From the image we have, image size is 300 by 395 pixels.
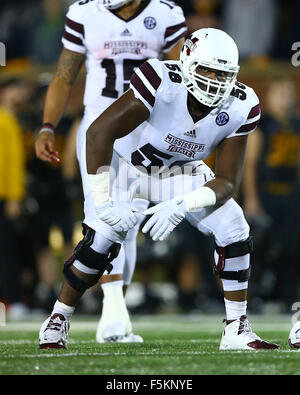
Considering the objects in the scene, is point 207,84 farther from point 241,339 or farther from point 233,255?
point 241,339

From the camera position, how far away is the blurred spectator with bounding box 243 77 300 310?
8.88m

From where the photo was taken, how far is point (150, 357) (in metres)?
4.43

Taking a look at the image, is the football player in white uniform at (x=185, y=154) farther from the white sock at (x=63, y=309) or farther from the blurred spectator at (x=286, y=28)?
the blurred spectator at (x=286, y=28)

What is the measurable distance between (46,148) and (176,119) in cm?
89

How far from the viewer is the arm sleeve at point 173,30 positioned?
576 centimetres

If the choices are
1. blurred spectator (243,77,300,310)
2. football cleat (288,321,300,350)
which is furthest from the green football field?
blurred spectator (243,77,300,310)

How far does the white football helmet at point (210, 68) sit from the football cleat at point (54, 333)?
3.86 feet

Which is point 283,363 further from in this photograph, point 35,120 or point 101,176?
point 35,120

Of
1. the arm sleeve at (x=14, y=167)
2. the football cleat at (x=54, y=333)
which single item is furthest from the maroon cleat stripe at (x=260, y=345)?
the arm sleeve at (x=14, y=167)

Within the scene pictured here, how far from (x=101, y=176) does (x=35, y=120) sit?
14.5ft
